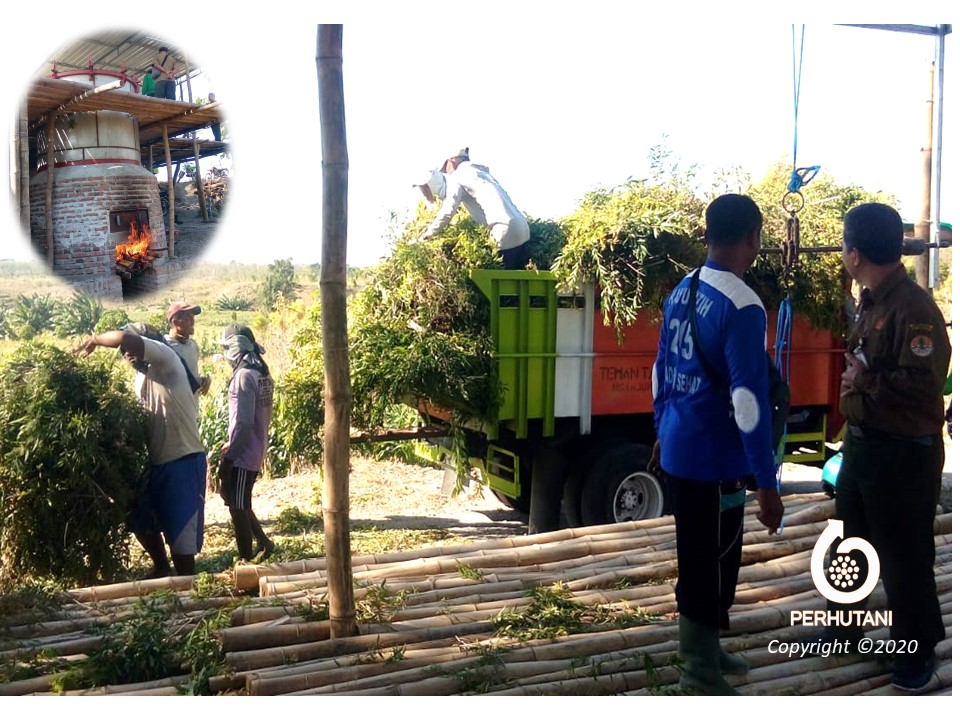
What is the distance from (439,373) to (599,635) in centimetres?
207

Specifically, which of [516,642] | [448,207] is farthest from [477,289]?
[516,642]

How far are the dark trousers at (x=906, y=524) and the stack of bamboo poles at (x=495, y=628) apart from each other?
0.09 meters

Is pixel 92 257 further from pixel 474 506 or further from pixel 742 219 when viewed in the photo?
pixel 474 506

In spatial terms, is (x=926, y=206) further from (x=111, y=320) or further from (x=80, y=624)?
(x=80, y=624)

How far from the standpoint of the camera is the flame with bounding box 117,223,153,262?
4094 mm

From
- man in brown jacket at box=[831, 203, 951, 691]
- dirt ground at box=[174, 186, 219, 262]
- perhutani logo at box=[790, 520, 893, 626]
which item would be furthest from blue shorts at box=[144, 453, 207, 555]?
man in brown jacket at box=[831, 203, 951, 691]

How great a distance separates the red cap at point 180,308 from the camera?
15.4ft

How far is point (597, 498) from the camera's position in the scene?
20.0 ft

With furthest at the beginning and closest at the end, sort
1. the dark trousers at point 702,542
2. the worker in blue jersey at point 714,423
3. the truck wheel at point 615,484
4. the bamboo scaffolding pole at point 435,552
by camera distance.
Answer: the truck wheel at point 615,484 < the bamboo scaffolding pole at point 435,552 < the dark trousers at point 702,542 < the worker in blue jersey at point 714,423

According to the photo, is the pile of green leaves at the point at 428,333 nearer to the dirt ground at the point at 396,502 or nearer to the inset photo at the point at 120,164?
the dirt ground at the point at 396,502

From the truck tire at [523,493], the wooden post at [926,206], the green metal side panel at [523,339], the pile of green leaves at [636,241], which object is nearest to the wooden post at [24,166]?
the green metal side panel at [523,339]

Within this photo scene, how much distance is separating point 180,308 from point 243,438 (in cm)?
108

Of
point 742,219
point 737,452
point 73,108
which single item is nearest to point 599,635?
point 737,452

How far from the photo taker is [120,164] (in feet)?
13.2
